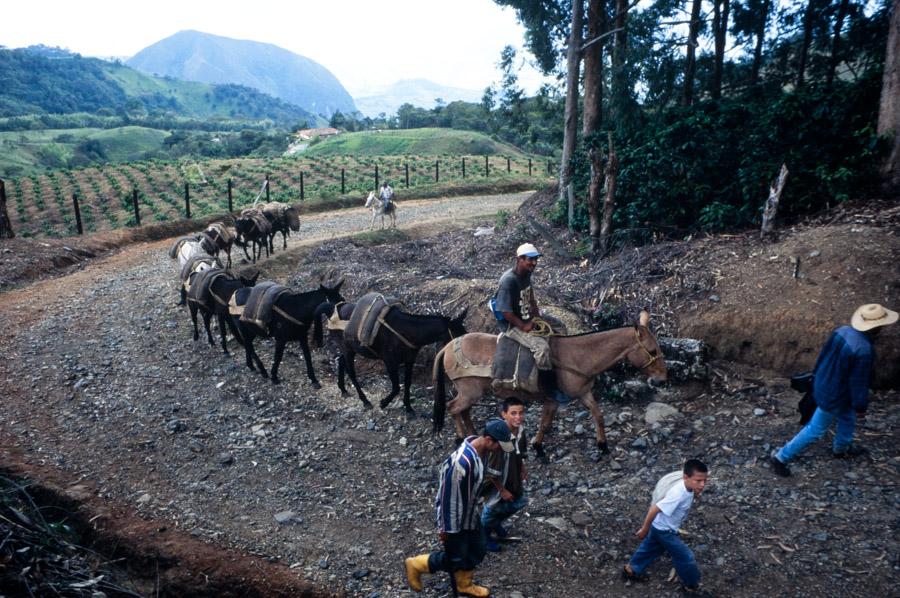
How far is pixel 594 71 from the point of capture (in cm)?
1652

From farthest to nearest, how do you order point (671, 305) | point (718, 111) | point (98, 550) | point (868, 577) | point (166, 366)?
point (718, 111), point (166, 366), point (671, 305), point (98, 550), point (868, 577)

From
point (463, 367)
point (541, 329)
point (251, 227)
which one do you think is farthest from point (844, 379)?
point (251, 227)

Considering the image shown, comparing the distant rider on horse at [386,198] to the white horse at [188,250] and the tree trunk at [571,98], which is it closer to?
the tree trunk at [571,98]

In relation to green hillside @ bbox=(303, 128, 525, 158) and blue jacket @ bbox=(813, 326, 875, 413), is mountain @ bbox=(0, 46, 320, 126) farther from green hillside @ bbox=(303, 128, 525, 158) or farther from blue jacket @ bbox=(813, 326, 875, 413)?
blue jacket @ bbox=(813, 326, 875, 413)

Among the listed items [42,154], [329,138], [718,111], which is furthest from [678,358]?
[42,154]

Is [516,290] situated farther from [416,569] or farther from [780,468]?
[780,468]

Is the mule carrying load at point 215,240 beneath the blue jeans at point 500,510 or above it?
above

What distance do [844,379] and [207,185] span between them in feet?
112

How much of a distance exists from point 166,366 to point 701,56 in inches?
749

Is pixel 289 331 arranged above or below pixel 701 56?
below

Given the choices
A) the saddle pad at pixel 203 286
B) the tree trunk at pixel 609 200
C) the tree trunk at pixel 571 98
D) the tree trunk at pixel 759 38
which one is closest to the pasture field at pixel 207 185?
the tree trunk at pixel 571 98

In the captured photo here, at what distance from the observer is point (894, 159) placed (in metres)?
9.87

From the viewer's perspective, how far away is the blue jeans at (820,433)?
19.5 ft

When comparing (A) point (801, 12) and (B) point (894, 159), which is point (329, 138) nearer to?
(A) point (801, 12)
